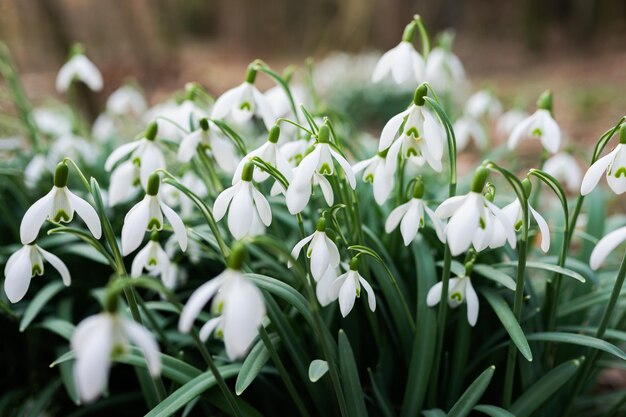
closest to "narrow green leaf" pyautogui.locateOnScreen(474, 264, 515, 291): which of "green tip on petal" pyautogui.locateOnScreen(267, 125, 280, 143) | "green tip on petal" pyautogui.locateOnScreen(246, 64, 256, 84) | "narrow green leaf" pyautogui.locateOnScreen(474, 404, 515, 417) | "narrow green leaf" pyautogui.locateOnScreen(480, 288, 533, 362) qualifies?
"narrow green leaf" pyautogui.locateOnScreen(480, 288, 533, 362)

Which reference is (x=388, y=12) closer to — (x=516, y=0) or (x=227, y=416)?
(x=516, y=0)

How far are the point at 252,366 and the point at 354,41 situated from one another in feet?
28.7

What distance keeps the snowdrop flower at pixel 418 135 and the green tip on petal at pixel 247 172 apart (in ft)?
0.92

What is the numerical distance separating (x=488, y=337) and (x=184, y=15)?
40.9ft

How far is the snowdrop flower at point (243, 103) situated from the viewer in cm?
141

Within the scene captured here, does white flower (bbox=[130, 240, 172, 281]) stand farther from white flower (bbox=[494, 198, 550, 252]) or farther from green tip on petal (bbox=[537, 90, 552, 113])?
green tip on petal (bbox=[537, 90, 552, 113])

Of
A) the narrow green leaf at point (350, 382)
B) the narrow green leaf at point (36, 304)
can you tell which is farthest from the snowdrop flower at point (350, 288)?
the narrow green leaf at point (36, 304)

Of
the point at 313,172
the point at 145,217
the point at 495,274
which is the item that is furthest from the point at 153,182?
the point at 495,274

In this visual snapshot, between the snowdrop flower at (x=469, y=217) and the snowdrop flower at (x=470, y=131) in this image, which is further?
the snowdrop flower at (x=470, y=131)

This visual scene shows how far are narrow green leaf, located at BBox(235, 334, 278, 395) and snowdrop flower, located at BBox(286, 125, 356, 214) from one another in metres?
0.36

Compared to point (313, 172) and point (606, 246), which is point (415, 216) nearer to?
point (313, 172)

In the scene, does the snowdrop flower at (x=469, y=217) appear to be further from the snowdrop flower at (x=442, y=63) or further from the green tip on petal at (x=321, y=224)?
the snowdrop flower at (x=442, y=63)

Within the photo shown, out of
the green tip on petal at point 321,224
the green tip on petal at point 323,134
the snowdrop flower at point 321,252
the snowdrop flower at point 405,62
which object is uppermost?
the snowdrop flower at point 405,62

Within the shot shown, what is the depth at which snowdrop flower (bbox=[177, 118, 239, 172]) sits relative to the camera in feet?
4.42
